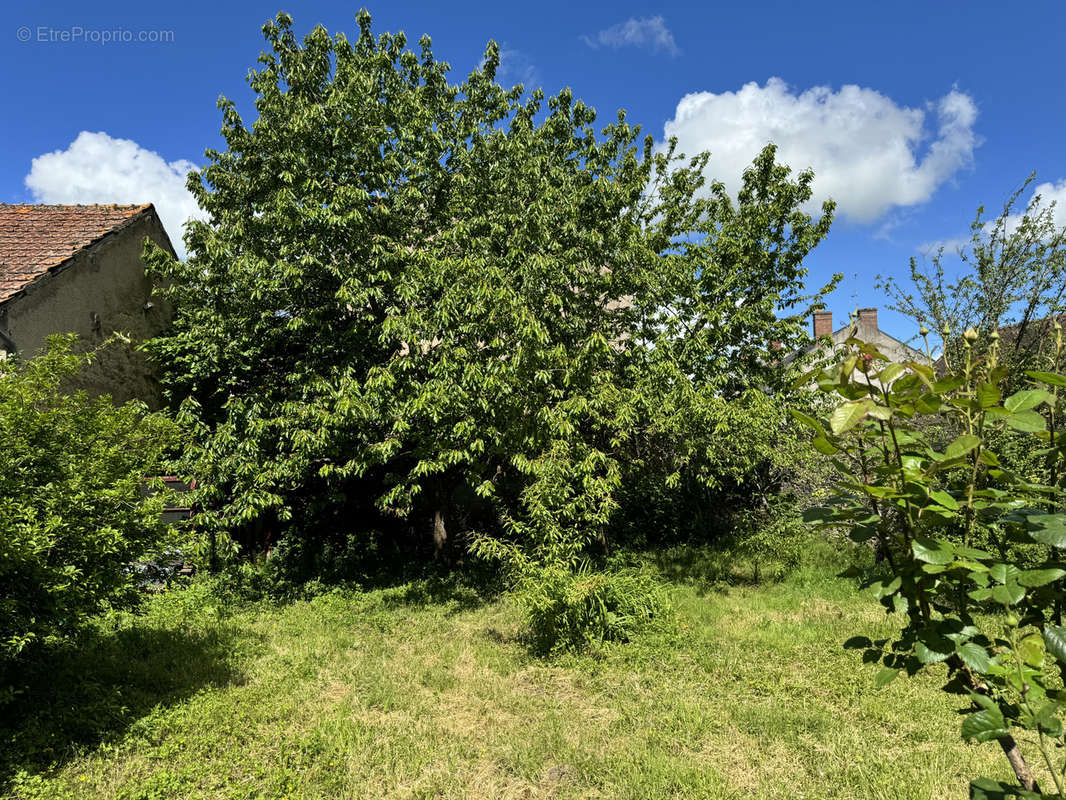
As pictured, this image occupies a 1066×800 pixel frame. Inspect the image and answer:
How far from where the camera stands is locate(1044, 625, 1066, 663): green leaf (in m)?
1.19

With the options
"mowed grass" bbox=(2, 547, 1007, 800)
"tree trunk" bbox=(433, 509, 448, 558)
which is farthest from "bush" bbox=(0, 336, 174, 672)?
"tree trunk" bbox=(433, 509, 448, 558)

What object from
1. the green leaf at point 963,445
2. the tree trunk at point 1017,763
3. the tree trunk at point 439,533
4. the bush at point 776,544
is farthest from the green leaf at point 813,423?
the tree trunk at point 439,533

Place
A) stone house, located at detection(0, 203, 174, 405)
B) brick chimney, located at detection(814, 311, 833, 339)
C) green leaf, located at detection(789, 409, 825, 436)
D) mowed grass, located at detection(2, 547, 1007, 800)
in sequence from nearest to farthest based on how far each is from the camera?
green leaf, located at detection(789, 409, 825, 436)
mowed grass, located at detection(2, 547, 1007, 800)
stone house, located at detection(0, 203, 174, 405)
brick chimney, located at detection(814, 311, 833, 339)

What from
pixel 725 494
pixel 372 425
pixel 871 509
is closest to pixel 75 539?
pixel 372 425

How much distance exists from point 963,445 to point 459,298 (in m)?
6.74

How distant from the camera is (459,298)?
7.56 meters

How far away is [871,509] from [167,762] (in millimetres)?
5058

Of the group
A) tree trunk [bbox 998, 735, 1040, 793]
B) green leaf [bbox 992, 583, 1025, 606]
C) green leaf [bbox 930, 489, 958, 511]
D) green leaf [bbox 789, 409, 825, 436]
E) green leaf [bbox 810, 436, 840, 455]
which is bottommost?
tree trunk [bbox 998, 735, 1040, 793]

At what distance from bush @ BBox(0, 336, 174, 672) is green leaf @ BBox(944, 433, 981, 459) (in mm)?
4876

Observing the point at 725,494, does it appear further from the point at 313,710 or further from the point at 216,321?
the point at 216,321

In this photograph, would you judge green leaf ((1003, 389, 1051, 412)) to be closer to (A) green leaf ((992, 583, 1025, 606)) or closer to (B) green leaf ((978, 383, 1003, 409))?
(B) green leaf ((978, 383, 1003, 409))

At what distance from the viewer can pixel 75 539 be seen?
423 cm

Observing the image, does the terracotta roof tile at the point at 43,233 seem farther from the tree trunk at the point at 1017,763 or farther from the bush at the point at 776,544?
the bush at the point at 776,544

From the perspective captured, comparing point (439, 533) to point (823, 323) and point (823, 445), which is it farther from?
point (823, 323)
